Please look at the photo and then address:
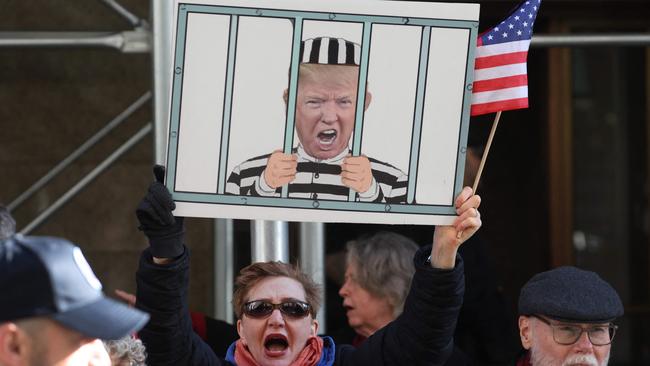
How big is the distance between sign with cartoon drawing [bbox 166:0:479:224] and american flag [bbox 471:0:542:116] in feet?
0.12

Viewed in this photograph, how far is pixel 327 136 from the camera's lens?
117 inches

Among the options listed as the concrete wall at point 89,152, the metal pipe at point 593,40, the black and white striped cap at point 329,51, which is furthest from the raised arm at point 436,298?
the concrete wall at point 89,152

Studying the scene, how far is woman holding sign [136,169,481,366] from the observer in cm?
290

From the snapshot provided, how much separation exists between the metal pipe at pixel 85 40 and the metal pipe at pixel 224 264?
662mm

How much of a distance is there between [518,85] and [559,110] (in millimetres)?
3459

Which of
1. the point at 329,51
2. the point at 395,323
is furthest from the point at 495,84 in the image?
the point at 395,323

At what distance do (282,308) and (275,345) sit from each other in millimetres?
95

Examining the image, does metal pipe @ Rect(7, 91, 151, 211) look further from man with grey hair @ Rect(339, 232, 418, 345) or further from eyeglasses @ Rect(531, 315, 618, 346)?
eyeglasses @ Rect(531, 315, 618, 346)

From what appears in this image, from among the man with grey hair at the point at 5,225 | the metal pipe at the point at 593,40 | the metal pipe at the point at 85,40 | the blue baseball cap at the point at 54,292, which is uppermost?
the metal pipe at the point at 593,40

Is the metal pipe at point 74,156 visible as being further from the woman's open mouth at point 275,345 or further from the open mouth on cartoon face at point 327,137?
the open mouth on cartoon face at point 327,137

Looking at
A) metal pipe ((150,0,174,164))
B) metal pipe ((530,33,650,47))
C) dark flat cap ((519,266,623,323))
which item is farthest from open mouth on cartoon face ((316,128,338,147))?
metal pipe ((530,33,650,47))

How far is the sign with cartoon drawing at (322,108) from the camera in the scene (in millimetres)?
2930

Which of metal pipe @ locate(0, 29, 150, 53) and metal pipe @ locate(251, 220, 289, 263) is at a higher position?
metal pipe @ locate(0, 29, 150, 53)

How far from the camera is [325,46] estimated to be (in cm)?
295
